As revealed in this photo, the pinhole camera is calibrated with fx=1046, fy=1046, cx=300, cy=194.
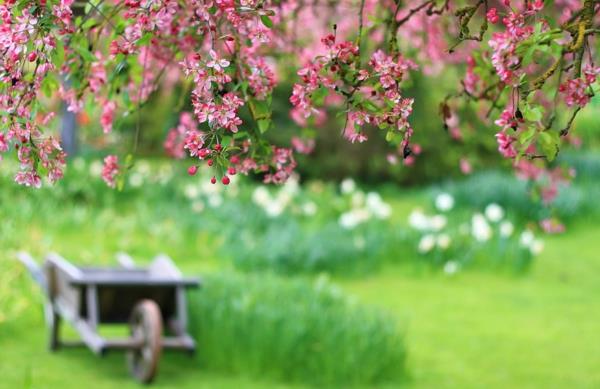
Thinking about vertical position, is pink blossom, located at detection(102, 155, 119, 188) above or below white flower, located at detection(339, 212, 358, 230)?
above

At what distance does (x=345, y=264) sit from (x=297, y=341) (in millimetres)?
3345

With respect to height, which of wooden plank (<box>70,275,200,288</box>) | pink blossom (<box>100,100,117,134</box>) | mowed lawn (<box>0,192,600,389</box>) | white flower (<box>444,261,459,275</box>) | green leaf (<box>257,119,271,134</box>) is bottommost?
mowed lawn (<box>0,192,600,389</box>)

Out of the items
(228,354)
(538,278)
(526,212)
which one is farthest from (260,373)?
(526,212)

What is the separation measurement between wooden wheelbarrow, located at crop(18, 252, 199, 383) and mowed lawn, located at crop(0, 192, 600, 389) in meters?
0.26

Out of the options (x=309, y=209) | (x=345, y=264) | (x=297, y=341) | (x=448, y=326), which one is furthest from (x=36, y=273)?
(x=309, y=209)

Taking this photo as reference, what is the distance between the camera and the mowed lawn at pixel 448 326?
Answer: 6.49 meters

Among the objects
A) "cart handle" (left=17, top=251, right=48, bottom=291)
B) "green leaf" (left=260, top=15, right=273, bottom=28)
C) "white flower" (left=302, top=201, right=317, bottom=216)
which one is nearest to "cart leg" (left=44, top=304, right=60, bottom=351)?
"cart handle" (left=17, top=251, right=48, bottom=291)

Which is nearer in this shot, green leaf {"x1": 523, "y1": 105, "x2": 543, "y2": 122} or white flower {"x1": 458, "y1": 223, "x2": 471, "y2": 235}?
green leaf {"x1": 523, "y1": 105, "x2": 543, "y2": 122}

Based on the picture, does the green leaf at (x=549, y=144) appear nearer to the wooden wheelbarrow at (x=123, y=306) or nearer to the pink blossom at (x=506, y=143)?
the pink blossom at (x=506, y=143)

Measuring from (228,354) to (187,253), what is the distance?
3830mm

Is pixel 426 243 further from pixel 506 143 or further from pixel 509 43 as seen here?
pixel 509 43

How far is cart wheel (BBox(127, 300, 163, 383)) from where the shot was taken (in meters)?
5.89

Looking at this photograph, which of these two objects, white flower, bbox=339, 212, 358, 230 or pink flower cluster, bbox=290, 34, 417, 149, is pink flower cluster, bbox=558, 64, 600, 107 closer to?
pink flower cluster, bbox=290, 34, 417, 149

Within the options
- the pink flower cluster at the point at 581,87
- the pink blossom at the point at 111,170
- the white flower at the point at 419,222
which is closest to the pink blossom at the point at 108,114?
the pink blossom at the point at 111,170
